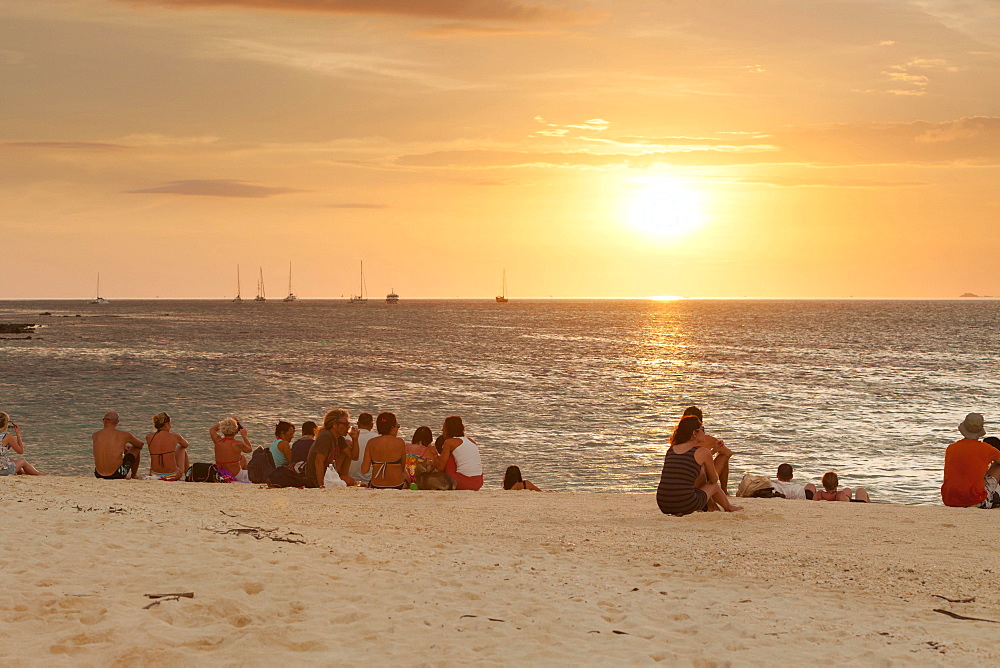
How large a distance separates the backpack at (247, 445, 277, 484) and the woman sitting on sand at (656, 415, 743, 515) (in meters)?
7.25

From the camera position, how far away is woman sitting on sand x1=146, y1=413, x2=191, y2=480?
1553 cm

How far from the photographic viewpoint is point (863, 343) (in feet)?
328

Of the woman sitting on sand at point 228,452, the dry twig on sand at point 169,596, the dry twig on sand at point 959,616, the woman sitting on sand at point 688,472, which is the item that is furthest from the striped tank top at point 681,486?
the woman sitting on sand at point 228,452

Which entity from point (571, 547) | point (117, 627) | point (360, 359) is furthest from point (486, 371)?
point (117, 627)

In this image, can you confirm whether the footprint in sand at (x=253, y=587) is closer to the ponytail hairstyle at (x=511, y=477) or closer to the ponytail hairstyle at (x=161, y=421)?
the ponytail hairstyle at (x=511, y=477)

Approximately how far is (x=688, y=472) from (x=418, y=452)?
5.42 metres

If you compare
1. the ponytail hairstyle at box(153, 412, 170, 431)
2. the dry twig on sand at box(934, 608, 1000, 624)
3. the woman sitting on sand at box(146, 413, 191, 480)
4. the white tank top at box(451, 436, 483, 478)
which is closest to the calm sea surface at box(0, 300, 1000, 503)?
the white tank top at box(451, 436, 483, 478)

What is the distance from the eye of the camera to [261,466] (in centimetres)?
1565

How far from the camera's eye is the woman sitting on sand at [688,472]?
11.7 metres

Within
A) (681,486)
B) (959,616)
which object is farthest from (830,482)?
(959,616)

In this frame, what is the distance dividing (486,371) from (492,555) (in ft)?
167

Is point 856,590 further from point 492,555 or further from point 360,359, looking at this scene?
point 360,359

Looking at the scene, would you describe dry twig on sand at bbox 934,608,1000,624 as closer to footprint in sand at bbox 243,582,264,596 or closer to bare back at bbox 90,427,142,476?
footprint in sand at bbox 243,582,264,596

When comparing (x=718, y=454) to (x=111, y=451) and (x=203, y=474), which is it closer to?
(x=203, y=474)
